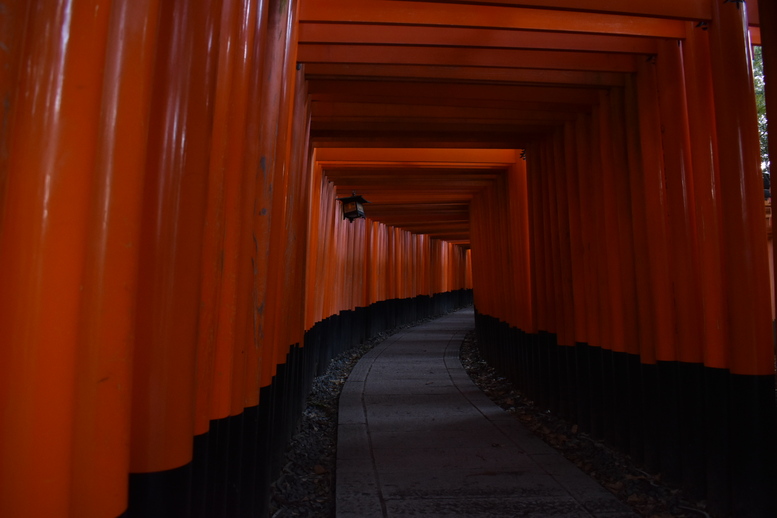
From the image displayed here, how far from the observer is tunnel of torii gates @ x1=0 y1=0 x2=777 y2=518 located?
3.00 ft

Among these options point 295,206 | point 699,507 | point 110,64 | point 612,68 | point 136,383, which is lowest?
point 699,507

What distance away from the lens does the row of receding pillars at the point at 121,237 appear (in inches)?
34.8

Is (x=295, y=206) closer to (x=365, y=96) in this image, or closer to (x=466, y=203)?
(x=365, y=96)

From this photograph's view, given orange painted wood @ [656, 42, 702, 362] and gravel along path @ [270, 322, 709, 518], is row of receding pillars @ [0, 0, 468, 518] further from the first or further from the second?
orange painted wood @ [656, 42, 702, 362]

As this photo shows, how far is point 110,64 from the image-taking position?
1024mm

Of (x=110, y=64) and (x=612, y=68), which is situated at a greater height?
(x=612, y=68)

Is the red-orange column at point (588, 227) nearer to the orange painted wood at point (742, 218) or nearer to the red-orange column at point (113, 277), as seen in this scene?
the orange painted wood at point (742, 218)

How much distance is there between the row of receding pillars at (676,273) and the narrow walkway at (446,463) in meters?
0.69

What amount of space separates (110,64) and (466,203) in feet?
33.7

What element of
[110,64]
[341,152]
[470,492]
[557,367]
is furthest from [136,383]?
[341,152]

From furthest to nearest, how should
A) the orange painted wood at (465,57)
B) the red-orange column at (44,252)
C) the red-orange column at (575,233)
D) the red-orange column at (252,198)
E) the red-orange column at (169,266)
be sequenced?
the red-orange column at (575,233) → the orange painted wood at (465,57) → the red-orange column at (252,198) → the red-orange column at (169,266) → the red-orange column at (44,252)

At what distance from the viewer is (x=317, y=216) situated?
6738 millimetres

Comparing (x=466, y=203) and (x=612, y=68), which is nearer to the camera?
(x=612, y=68)

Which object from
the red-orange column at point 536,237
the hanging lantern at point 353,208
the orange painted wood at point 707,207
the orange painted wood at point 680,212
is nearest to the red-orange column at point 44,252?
Answer: the orange painted wood at point 707,207
